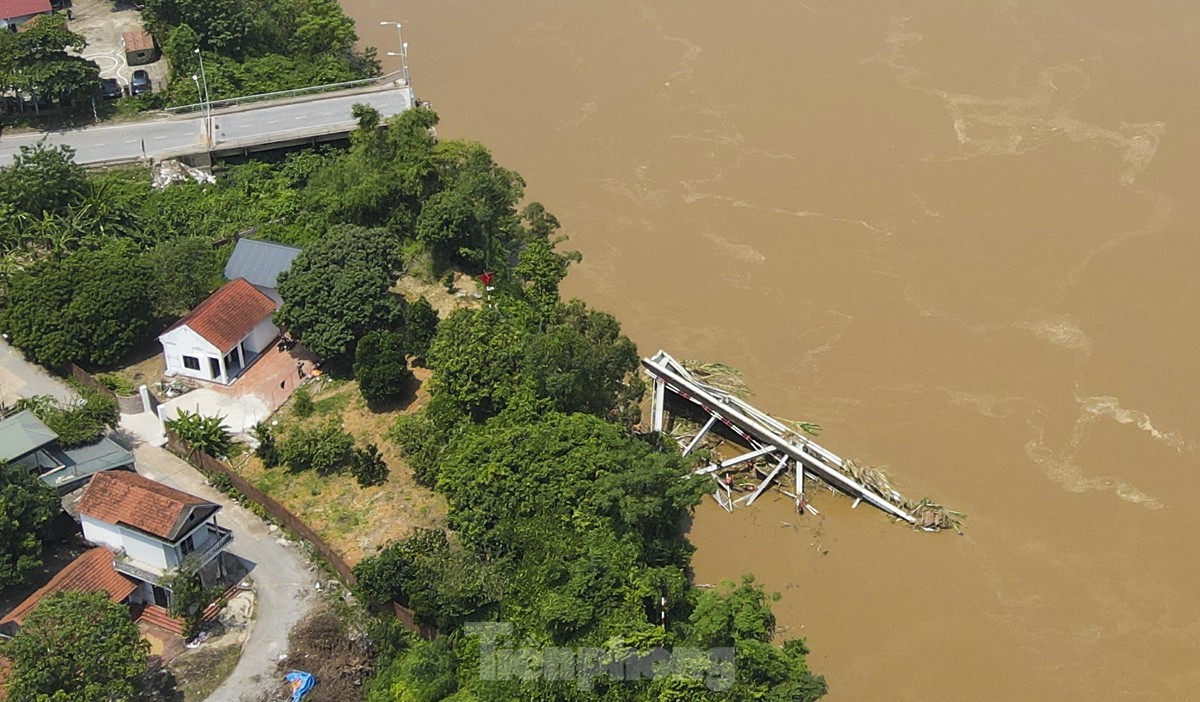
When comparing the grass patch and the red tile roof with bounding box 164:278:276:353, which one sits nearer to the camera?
the grass patch

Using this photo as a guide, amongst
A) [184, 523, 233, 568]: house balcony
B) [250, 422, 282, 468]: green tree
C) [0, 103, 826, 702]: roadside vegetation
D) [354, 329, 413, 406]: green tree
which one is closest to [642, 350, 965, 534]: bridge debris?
[0, 103, 826, 702]: roadside vegetation

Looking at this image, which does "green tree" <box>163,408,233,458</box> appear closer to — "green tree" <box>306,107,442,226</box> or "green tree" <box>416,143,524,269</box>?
"green tree" <box>416,143,524,269</box>

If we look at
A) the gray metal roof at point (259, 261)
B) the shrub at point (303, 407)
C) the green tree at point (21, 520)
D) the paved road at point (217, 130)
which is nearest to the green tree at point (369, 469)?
the shrub at point (303, 407)

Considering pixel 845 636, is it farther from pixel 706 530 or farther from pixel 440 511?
pixel 440 511

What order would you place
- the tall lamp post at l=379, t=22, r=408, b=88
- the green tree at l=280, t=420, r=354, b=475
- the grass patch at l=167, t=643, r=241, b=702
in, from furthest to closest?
1. the tall lamp post at l=379, t=22, r=408, b=88
2. the green tree at l=280, t=420, r=354, b=475
3. the grass patch at l=167, t=643, r=241, b=702

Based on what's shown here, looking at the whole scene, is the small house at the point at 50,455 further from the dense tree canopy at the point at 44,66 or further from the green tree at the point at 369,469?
the dense tree canopy at the point at 44,66

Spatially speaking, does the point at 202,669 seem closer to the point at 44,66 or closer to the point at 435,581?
the point at 435,581
